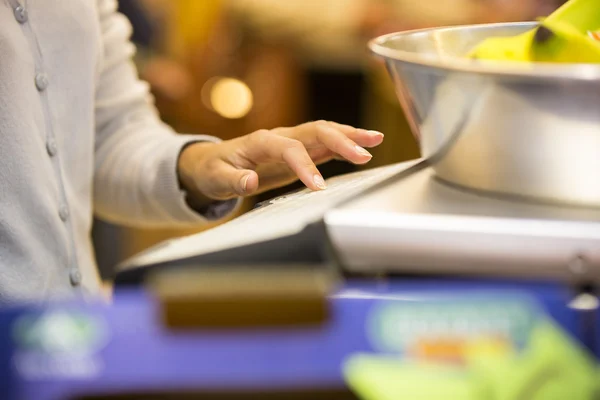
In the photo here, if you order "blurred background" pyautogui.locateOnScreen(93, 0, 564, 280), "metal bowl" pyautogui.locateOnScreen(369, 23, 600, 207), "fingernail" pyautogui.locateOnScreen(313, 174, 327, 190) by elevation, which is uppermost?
"metal bowl" pyautogui.locateOnScreen(369, 23, 600, 207)

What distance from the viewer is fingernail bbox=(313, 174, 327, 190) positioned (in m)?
0.64

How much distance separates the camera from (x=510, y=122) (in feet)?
1.64

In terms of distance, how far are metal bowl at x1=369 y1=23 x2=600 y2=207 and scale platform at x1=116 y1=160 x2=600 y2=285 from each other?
0.02m

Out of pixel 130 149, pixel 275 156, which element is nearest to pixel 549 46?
pixel 275 156

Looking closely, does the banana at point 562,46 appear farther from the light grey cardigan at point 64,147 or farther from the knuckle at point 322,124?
the light grey cardigan at point 64,147

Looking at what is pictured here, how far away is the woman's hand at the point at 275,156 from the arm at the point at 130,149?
53mm

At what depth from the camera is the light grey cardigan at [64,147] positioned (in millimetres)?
736

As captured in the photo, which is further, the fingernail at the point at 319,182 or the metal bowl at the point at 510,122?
the fingernail at the point at 319,182

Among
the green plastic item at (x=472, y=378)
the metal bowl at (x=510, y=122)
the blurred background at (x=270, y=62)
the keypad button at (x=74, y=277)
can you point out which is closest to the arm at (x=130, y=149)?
the keypad button at (x=74, y=277)

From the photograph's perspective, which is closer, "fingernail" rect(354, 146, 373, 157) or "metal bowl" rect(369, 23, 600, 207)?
"metal bowl" rect(369, 23, 600, 207)

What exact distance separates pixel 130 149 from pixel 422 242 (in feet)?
1.74

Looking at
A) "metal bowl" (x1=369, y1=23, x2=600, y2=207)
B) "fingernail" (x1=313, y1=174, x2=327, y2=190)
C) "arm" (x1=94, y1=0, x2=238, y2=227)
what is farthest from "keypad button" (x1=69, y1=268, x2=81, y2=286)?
"metal bowl" (x1=369, y1=23, x2=600, y2=207)

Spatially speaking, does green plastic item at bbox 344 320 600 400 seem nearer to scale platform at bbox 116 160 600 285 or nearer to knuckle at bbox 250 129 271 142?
scale platform at bbox 116 160 600 285

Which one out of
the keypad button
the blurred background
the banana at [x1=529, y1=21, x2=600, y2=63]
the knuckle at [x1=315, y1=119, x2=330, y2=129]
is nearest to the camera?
the banana at [x1=529, y1=21, x2=600, y2=63]
